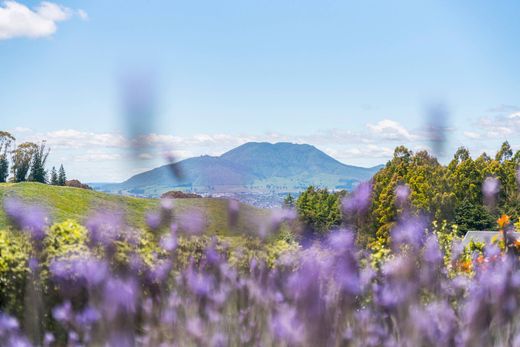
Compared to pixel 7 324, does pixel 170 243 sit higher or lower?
higher

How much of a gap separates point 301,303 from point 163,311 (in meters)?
1.10

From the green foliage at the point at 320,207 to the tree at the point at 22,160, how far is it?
30870mm

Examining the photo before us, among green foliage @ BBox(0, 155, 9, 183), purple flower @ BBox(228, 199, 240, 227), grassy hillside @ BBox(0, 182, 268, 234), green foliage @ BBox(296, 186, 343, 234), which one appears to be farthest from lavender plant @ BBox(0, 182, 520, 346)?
green foliage @ BBox(0, 155, 9, 183)

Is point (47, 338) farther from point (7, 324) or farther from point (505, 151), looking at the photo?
point (505, 151)

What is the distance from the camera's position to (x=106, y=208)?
3144cm

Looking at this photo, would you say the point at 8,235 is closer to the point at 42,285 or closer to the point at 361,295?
the point at 42,285

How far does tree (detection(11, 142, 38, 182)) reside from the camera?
56.0 metres

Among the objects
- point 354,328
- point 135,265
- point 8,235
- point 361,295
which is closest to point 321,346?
point 354,328

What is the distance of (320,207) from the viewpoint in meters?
36.2

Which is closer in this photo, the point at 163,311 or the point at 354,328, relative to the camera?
the point at 354,328

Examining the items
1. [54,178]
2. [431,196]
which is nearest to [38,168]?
[54,178]

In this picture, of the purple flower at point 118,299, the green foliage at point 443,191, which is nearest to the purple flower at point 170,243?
the purple flower at point 118,299

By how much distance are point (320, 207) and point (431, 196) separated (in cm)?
689

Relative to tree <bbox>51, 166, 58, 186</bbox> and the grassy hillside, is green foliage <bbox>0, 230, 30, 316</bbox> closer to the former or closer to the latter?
the grassy hillside
